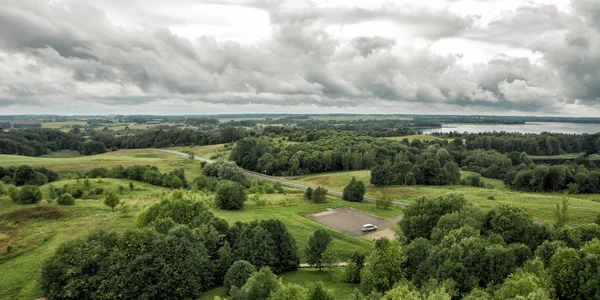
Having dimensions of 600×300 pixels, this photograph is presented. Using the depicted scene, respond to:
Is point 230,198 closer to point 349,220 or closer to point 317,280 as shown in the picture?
point 349,220

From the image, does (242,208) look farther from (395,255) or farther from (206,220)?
(395,255)

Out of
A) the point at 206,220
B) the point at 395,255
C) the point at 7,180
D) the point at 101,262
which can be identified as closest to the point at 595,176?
the point at 395,255

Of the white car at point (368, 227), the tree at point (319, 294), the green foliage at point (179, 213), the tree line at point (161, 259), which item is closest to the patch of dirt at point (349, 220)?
the white car at point (368, 227)

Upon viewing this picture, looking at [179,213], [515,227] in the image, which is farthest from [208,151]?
[515,227]

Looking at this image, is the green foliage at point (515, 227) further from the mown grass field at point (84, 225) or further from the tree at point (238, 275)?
the tree at point (238, 275)

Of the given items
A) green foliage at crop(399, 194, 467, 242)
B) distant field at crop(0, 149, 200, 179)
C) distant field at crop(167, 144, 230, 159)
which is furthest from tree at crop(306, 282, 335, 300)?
distant field at crop(167, 144, 230, 159)

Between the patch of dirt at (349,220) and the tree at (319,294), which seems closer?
the tree at (319,294)

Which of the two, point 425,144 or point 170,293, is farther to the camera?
point 425,144
